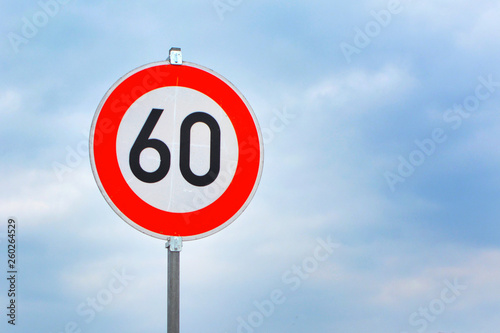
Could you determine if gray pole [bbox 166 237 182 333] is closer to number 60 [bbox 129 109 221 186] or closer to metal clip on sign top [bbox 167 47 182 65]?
number 60 [bbox 129 109 221 186]

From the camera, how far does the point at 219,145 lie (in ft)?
10.0

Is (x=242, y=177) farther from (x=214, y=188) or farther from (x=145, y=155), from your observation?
(x=145, y=155)

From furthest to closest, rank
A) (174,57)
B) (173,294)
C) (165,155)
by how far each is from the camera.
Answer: (174,57) → (165,155) → (173,294)

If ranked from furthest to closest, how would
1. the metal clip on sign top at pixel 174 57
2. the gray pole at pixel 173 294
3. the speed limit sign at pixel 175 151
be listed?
the metal clip on sign top at pixel 174 57 → the speed limit sign at pixel 175 151 → the gray pole at pixel 173 294

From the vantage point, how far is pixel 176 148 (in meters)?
2.95

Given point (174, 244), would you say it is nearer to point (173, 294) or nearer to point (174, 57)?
point (173, 294)

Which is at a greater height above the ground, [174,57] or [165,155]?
[174,57]

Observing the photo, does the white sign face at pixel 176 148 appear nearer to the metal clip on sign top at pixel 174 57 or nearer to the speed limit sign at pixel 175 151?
the speed limit sign at pixel 175 151

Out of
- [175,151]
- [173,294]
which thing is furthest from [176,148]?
[173,294]

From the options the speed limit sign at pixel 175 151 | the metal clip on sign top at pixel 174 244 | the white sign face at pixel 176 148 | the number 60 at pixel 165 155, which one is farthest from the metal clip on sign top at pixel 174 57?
the metal clip on sign top at pixel 174 244

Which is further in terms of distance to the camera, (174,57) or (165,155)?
(174,57)

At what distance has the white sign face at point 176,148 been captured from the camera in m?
2.90

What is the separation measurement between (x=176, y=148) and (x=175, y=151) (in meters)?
0.02

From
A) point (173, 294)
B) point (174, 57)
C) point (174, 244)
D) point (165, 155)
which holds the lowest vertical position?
point (173, 294)
